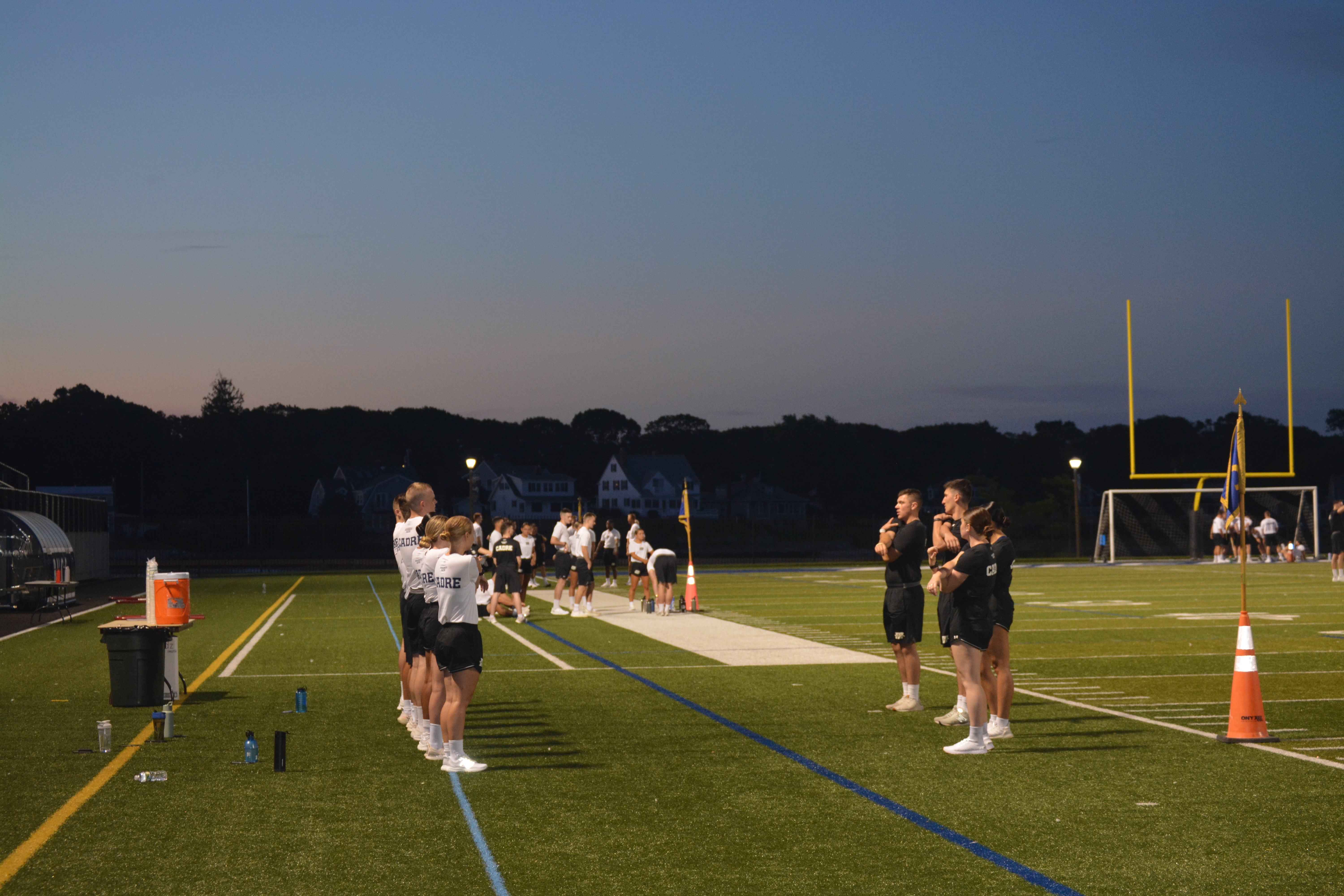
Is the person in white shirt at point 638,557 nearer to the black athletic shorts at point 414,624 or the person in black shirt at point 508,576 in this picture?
the person in black shirt at point 508,576

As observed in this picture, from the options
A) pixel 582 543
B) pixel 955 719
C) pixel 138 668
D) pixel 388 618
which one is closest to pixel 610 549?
pixel 582 543

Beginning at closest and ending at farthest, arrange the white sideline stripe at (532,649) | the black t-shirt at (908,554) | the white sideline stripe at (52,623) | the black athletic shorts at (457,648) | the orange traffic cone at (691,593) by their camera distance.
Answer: the black athletic shorts at (457,648) < the black t-shirt at (908,554) < the white sideline stripe at (532,649) < the white sideline stripe at (52,623) < the orange traffic cone at (691,593)

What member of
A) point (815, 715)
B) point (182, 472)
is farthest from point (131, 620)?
point (182, 472)

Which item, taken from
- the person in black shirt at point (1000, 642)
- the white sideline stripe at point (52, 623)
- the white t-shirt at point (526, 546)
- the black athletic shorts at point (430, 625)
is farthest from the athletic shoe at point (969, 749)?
the white t-shirt at point (526, 546)

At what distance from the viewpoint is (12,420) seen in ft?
403

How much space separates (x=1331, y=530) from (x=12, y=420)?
119m

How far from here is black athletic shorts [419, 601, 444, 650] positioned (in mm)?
9078

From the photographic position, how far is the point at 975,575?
9.47m

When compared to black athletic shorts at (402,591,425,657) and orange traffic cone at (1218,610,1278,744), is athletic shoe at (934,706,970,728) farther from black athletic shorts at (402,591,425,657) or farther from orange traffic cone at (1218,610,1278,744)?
black athletic shorts at (402,591,425,657)

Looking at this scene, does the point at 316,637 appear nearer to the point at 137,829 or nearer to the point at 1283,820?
the point at 137,829

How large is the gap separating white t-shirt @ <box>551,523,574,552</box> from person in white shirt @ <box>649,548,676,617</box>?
1.92m

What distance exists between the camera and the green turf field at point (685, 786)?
6383 millimetres

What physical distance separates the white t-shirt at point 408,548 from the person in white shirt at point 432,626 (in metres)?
0.19

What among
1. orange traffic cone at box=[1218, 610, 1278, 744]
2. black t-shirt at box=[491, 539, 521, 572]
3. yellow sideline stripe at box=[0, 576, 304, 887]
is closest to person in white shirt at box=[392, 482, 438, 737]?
yellow sideline stripe at box=[0, 576, 304, 887]
